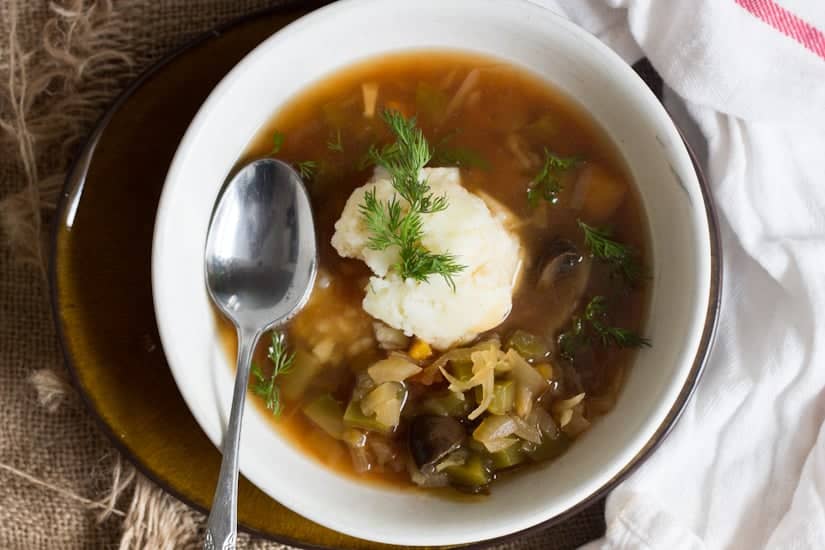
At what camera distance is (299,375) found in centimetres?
271

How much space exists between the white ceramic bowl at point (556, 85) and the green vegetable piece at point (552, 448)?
0.03m

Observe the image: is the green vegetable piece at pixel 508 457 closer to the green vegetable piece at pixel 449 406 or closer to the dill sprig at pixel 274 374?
the green vegetable piece at pixel 449 406

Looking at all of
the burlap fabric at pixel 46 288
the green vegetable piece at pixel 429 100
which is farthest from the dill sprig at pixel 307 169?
the burlap fabric at pixel 46 288

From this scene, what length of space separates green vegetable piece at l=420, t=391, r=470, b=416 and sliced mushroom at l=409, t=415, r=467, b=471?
0.02 meters

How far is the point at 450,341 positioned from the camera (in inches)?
106

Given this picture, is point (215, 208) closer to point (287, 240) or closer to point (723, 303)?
point (287, 240)

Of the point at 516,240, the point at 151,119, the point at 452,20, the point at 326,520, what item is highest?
the point at 452,20

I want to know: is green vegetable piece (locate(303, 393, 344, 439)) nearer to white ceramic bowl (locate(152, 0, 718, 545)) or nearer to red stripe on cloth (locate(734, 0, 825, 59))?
white ceramic bowl (locate(152, 0, 718, 545))

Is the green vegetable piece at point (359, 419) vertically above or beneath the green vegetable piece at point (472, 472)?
above

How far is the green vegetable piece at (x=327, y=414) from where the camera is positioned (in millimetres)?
2693

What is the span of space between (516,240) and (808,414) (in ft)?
3.52

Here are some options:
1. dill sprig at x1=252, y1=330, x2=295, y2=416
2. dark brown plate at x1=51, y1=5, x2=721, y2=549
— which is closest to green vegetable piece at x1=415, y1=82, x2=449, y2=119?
dark brown plate at x1=51, y1=5, x2=721, y2=549

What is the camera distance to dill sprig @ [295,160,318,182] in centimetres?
272

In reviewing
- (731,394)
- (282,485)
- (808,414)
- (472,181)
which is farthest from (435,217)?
(808,414)
